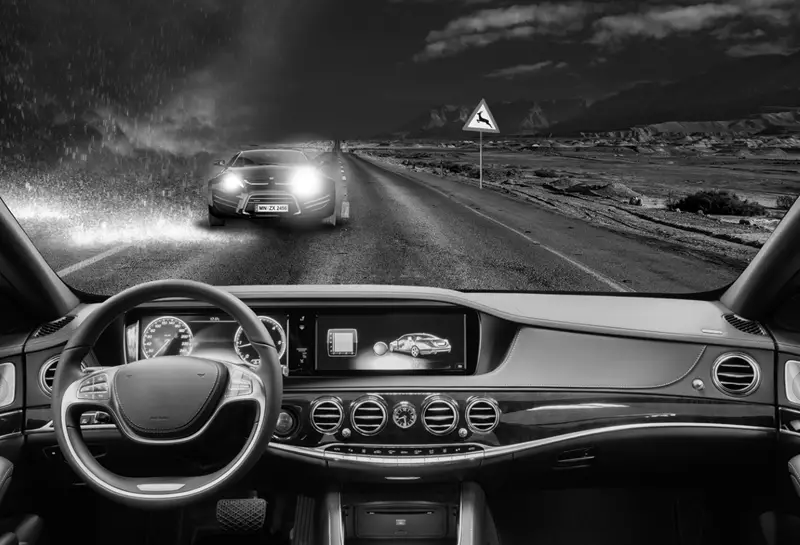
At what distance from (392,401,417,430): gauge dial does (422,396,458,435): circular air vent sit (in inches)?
1.9

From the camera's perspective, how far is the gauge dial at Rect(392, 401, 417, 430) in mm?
3307

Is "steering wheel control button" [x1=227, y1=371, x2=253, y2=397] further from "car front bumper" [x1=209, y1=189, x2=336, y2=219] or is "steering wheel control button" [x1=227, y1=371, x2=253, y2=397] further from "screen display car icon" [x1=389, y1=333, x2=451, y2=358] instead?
"car front bumper" [x1=209, y1=189, x2=336, y2=219]

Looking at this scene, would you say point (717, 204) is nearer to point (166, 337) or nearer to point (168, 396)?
point (166, 337)

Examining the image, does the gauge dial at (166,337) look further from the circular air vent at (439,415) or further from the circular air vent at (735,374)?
the circular air vent at (735,374)

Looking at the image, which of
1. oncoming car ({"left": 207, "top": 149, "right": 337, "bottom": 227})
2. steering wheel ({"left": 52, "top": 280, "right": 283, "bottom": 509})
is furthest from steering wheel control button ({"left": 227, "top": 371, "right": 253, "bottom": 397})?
oncoming car ({"left": 207, "top": 149, "right": 337, "bottom": 227})

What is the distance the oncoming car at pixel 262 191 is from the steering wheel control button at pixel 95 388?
8.81ft

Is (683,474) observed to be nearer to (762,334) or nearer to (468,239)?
(762,334)

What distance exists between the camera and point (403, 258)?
271 inches

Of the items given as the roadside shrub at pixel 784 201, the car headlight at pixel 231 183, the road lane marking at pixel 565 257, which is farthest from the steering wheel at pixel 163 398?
the car headlight at pixel 231 183

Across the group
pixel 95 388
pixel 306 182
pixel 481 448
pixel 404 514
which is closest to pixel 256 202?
pixel 306 182

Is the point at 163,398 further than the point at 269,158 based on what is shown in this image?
No

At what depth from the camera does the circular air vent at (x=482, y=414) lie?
3.33 m

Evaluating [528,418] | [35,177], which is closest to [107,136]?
[35,177]

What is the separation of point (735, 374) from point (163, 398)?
248cm
